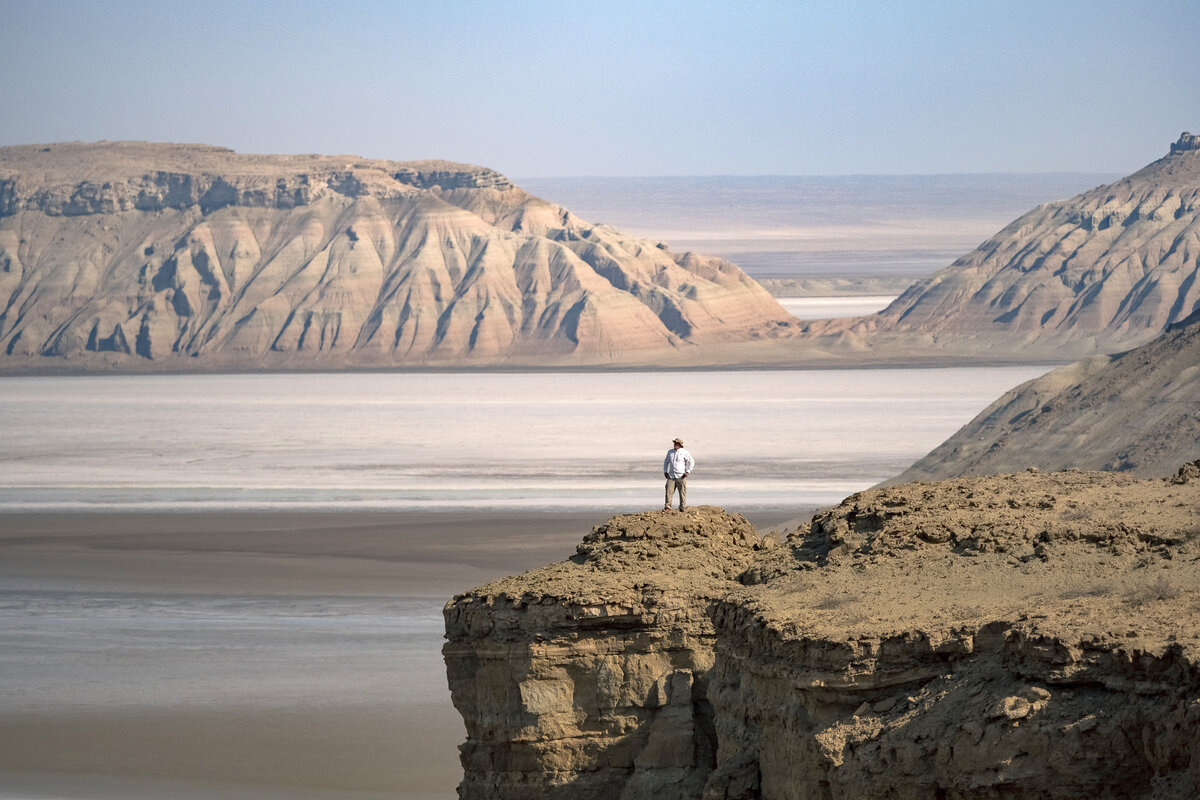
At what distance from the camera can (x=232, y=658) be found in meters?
26.4

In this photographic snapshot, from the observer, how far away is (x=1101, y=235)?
13125cm

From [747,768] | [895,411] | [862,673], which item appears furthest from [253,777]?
[895,411]

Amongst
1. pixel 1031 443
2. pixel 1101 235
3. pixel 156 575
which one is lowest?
pixel 156 575

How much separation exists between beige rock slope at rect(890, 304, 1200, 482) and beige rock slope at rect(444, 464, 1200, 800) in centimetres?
2276

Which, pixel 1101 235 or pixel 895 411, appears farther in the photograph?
pixel 1101 235

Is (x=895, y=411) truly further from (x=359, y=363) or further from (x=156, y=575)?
(x=359, y=363)

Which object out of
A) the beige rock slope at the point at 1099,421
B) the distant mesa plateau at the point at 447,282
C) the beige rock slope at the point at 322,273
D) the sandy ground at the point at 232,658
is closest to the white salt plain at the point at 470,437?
the beige rock slope at the point at 1099,421

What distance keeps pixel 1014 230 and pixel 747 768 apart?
138307 mm

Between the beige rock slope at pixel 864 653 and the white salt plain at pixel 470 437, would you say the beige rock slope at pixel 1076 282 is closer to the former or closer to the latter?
the white salt plain at pixel 470 437

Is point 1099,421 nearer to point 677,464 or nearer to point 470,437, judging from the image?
point 677,464

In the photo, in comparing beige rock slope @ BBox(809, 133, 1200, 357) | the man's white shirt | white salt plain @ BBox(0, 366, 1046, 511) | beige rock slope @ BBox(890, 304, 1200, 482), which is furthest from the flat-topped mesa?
the man's white shirt

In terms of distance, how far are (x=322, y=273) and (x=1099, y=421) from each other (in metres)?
111

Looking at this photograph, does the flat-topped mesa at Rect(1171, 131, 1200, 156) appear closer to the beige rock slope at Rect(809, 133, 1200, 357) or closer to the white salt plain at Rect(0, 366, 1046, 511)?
the beige rock slope at Rect(809, 133, 1200, 357)

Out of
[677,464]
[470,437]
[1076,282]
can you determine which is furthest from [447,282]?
[677,464]
